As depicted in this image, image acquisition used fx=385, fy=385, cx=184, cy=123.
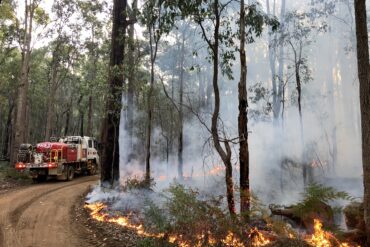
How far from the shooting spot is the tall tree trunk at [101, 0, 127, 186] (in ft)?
54.9

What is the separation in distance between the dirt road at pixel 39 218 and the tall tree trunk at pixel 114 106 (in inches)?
63.6

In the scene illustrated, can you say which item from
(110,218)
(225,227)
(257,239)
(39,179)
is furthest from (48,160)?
(257,239)

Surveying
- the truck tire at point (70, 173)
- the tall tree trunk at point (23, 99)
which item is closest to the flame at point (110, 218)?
the truck tire at point (70, 173)

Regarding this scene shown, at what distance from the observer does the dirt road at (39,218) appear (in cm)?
949

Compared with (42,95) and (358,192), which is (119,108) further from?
(42,95)

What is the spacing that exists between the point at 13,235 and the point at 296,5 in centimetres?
4433

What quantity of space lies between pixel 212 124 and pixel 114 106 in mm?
7632

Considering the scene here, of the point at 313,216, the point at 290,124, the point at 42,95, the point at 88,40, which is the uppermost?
the point at 88,40

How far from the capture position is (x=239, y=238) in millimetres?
7883

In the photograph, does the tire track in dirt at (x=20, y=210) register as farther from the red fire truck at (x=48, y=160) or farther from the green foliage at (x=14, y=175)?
the green foliage at (x=14, y=175)

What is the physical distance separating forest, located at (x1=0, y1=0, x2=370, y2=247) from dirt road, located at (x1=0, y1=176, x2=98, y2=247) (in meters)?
1.12

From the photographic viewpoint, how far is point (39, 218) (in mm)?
11742

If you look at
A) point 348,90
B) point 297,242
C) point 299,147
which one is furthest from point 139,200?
point 348,90

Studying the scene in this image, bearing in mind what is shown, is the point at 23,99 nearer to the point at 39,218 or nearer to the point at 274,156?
the point at 39,218
